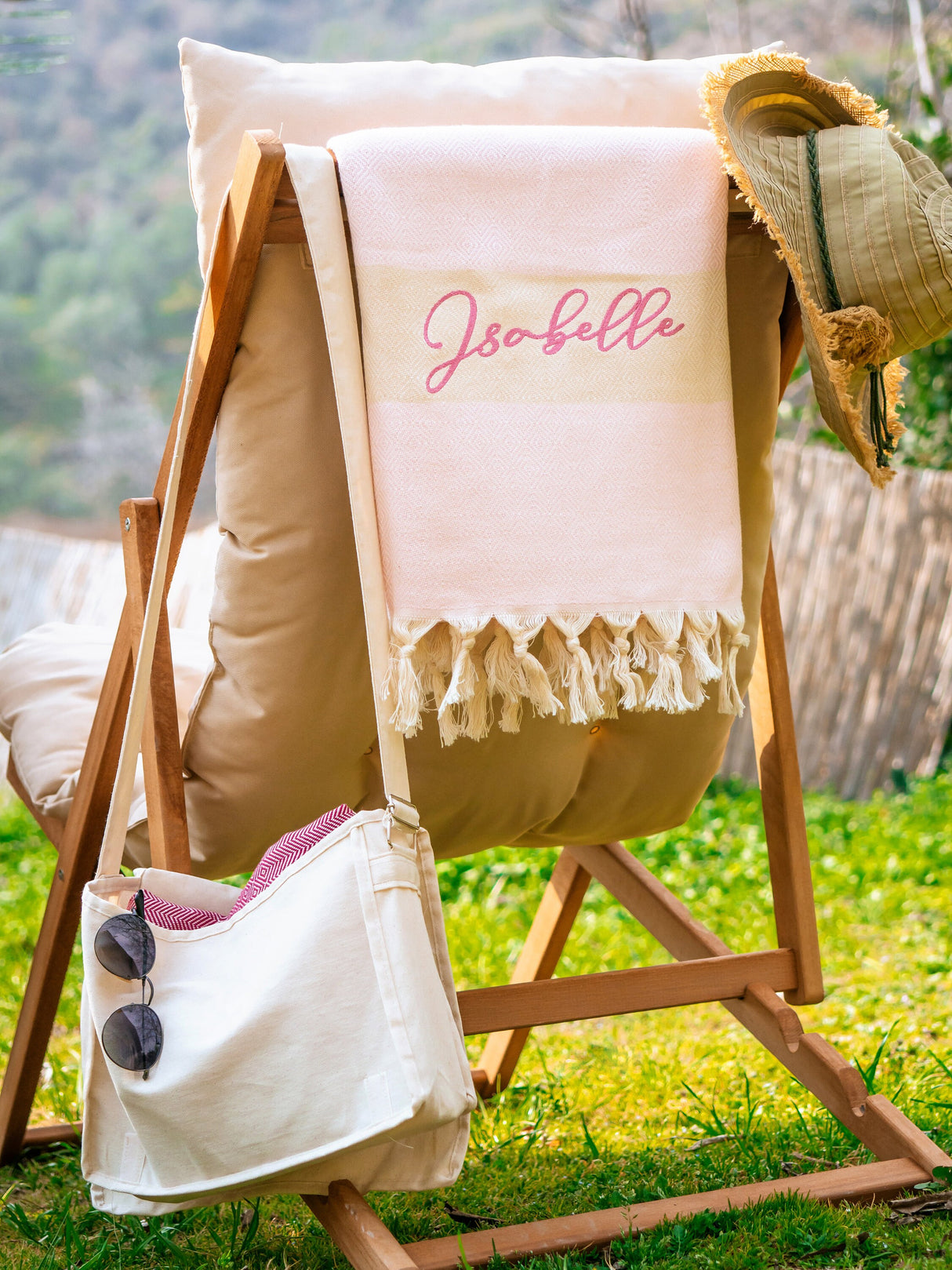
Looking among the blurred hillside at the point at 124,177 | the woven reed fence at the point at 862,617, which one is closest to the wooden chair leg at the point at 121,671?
the woven reed fence at the point at 862,617

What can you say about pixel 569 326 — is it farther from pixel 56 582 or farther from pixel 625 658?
pixel 56 582

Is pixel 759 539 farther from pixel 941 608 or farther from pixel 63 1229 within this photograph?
pixel 941 608

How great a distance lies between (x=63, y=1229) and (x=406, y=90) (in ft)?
4.55

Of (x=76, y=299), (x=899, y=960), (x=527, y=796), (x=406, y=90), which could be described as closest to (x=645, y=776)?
(x=527, y=796)

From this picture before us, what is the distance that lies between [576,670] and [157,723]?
19.5 inches

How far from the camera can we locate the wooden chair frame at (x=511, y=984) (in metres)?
1.24

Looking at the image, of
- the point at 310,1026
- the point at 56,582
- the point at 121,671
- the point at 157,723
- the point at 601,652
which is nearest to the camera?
the point at 310,1026

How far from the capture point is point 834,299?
126cm

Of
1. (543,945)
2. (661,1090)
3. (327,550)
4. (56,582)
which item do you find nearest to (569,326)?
(327,550)

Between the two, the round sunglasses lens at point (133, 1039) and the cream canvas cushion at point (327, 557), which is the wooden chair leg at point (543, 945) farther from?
the round sunglasses lens at point (133, 1039)

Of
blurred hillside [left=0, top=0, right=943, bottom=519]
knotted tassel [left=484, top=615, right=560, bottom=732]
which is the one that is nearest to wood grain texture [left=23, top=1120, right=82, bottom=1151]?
knotted tassel [left=484, top=615, right=560, bottom=732]

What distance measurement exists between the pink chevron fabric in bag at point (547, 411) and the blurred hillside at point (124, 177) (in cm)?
1404

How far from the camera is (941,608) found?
13.4ft

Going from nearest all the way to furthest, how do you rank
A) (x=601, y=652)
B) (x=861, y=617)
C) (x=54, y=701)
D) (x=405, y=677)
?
(x=405, y=677) → (x=601, y=652) → (x=54, y=701) → (x=861, y=617)
